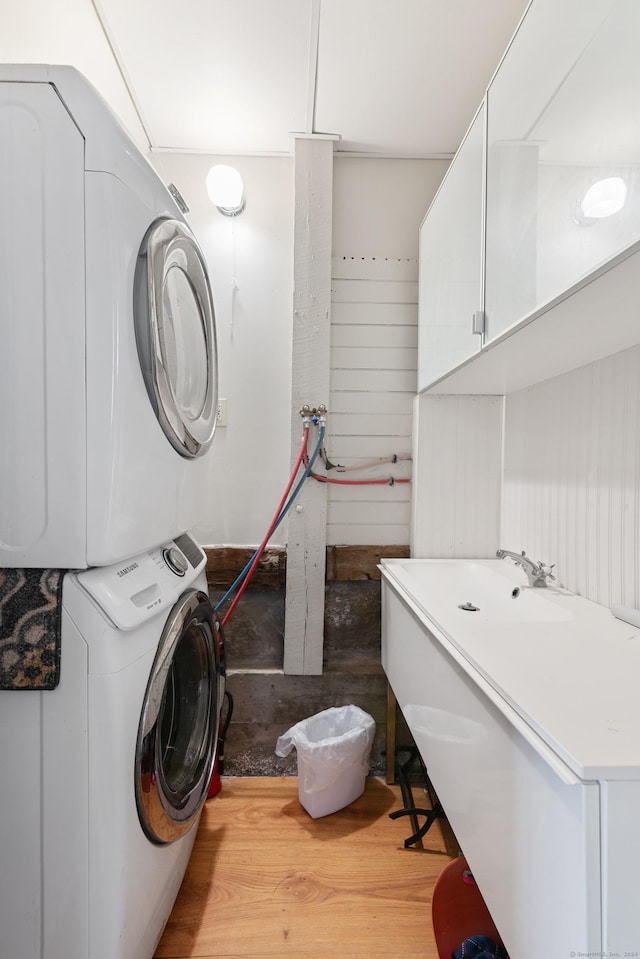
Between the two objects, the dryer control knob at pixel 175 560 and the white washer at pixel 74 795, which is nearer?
the white washer at pixel 74 795

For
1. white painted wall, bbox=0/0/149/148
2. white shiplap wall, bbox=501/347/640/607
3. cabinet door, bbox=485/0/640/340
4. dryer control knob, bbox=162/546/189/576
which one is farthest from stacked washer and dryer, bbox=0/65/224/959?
white shiplap wall, bbox=501/347/640/607

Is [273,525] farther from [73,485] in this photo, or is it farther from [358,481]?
[73,485]

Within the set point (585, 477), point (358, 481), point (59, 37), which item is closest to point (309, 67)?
point (59, 37)

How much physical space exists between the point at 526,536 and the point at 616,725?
115 cm

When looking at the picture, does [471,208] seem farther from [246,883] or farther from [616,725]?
[246,883]

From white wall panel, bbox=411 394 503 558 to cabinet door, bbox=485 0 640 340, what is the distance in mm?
771

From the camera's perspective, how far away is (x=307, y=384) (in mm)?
1969

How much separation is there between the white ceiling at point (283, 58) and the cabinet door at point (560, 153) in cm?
45

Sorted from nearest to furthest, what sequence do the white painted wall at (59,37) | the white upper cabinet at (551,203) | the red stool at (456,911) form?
the white upper cabinet at (551,203) < the red stool at (456,911) < the white painted wall at (59,37)

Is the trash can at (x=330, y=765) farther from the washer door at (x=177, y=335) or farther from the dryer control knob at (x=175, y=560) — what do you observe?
the washer door at (x=177, y=335)

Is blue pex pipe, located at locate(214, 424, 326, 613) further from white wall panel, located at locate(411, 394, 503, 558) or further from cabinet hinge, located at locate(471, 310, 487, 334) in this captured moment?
cabinet hinge, located at locate(471, 310, 487, 334)

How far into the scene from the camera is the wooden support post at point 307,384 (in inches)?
77.2

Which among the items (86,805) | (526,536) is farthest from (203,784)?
(526,536)

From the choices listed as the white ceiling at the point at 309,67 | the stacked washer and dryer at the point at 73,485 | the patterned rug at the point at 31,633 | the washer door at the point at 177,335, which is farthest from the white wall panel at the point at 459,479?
the patterned rug at the point at 31,633
